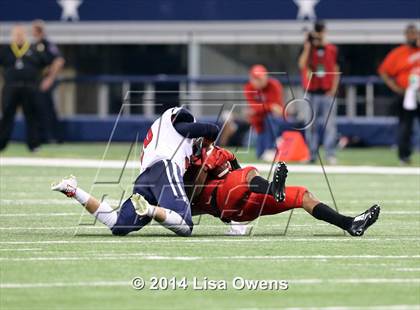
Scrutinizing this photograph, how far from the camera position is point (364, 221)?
10.8 metres

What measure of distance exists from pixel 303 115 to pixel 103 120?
454cm

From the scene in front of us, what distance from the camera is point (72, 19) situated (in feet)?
87.5

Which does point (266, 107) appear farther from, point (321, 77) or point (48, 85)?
point (48, 85)

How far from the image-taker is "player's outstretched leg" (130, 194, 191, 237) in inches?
403

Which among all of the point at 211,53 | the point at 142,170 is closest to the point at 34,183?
the point at 142,170

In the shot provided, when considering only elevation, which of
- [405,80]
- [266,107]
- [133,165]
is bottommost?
[133,165]

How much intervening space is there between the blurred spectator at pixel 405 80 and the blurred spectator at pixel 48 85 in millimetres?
6259

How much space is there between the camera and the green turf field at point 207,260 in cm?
768

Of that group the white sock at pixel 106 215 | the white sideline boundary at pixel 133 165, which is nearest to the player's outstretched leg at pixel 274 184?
the white sock at pixel 106 215

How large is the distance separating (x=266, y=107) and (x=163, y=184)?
11.3 metres

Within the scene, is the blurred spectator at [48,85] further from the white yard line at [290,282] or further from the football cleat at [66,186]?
the white yard line at [290,282]

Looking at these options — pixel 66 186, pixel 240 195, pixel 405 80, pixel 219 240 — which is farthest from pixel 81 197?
pixel 405 80

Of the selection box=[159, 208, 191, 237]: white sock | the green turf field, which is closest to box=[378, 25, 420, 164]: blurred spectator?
the green turf field

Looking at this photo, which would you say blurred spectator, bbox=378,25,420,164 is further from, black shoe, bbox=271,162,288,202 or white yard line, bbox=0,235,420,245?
black shoe, bbox=271,162,288,202
